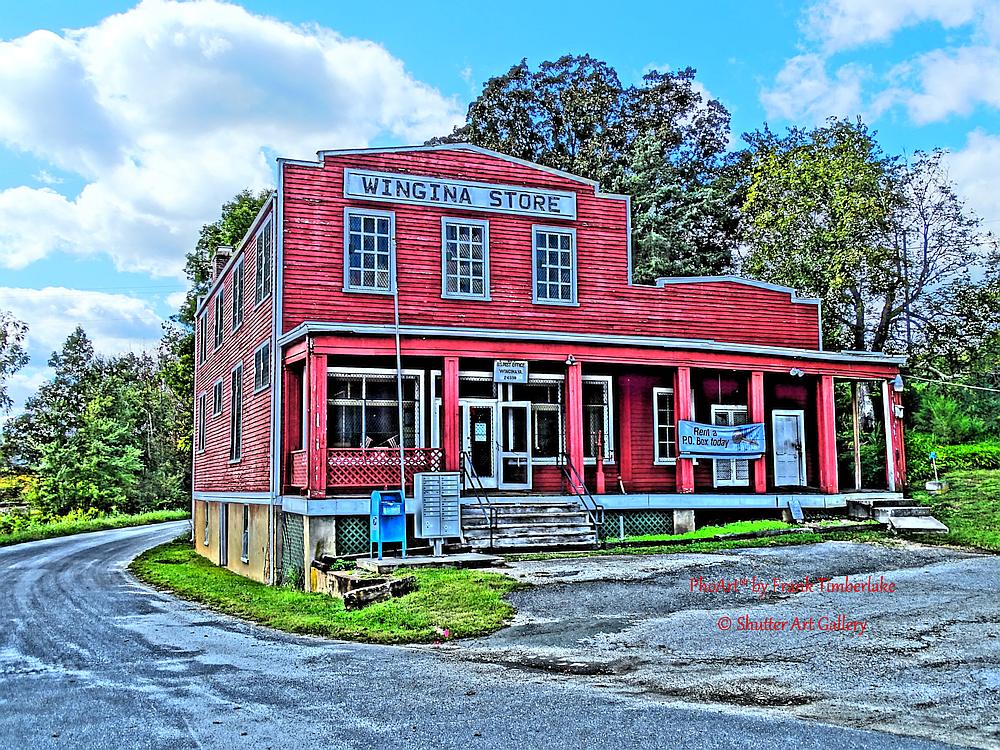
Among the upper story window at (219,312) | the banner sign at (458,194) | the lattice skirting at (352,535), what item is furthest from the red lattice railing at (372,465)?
the upper story window at (219,312)

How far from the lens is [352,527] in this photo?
1619cm

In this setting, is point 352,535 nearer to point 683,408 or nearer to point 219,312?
point 683,408

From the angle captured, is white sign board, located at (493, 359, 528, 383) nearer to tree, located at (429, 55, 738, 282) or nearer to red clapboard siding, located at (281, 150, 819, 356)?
red clapboard siding, located at (281, 150, 819, 356)

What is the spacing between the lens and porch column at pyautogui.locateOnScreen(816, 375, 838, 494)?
20.3 meters

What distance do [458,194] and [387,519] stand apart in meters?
8.45

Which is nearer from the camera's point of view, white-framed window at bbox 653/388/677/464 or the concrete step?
the concrete step

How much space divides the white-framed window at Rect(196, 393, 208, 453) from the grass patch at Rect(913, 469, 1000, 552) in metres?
20.3

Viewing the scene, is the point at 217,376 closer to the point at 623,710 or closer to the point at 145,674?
the point at 145,674

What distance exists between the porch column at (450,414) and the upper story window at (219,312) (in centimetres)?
1137

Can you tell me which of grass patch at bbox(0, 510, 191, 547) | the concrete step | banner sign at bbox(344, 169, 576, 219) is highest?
banner sign at bbox(344, 169, 576, 219)

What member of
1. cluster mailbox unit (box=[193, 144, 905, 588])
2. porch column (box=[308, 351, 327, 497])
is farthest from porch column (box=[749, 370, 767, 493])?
porch column (box=[308, 351, 327, 497])

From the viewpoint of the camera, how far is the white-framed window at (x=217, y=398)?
1043 inches

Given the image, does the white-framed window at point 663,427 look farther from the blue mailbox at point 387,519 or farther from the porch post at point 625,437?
the blue mailbox at point 387,519

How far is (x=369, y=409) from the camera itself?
18.7 metres
